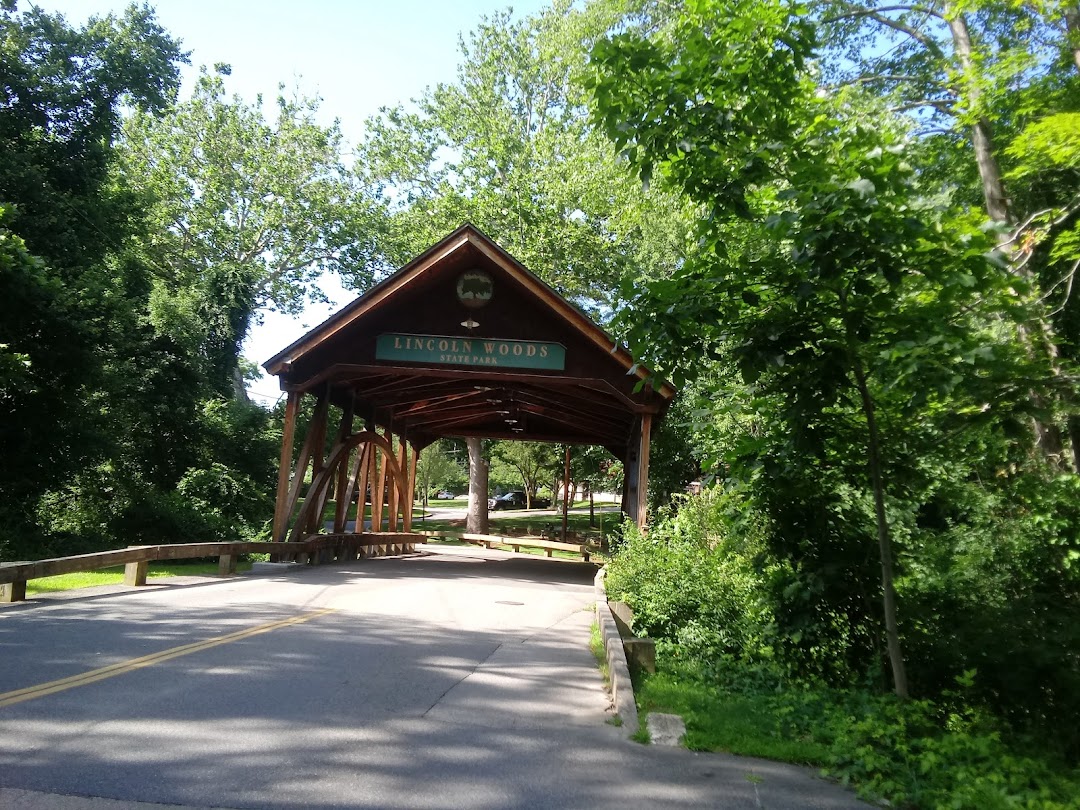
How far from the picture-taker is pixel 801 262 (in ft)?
17.9

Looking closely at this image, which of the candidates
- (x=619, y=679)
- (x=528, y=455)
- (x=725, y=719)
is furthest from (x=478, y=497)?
(x=725, y=719)

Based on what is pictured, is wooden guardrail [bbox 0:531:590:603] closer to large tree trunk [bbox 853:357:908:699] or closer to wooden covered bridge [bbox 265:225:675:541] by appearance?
wooden covered bridge [bbox 265:225:675:541]

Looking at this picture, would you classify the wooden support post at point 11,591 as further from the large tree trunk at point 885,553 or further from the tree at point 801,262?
the large tree trunk at point 885,553

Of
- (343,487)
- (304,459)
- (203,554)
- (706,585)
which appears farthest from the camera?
(343,487)

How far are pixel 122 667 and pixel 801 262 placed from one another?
231 inches

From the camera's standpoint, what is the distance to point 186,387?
78.9 ft

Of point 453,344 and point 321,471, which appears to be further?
point 321,471

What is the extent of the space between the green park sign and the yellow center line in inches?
309

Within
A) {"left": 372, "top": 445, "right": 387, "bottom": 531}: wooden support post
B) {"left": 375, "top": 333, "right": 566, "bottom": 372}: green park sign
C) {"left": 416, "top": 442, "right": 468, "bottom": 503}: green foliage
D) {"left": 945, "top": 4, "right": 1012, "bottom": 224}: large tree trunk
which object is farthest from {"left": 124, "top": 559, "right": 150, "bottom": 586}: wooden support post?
{"left": 416, "top": 442, "right": 468, "bottom": 503}: green foliage

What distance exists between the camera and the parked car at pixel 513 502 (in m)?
70.4

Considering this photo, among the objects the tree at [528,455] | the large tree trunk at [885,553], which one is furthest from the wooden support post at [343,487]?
the tree at [528,455]

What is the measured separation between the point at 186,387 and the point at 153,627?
16878 millimetres

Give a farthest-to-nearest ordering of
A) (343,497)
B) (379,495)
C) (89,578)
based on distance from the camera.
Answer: (379,495) < (343,497) < (89,578)

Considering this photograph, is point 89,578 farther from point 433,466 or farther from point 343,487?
point 433,466
